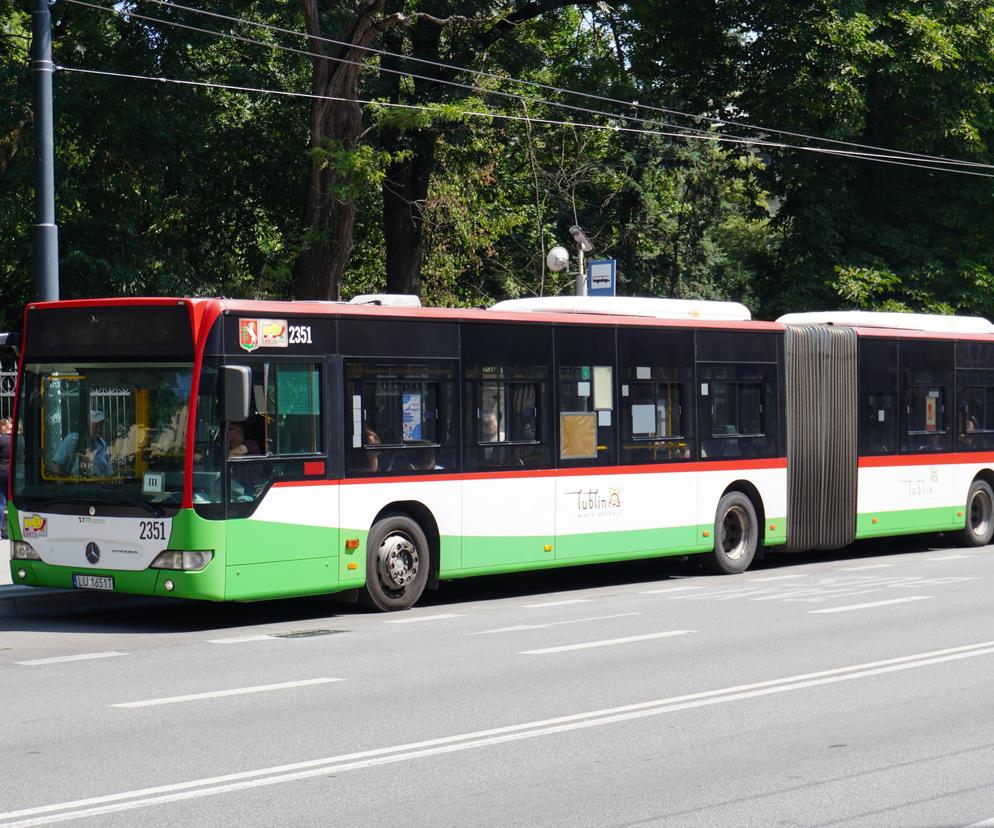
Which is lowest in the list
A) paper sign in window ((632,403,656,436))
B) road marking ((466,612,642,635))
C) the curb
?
road marking ((466,612,642,635))

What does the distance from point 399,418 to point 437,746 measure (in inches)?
262

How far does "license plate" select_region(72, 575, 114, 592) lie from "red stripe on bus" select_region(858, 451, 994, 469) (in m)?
10.4

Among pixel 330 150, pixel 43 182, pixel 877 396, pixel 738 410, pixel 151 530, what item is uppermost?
pixel 330 150

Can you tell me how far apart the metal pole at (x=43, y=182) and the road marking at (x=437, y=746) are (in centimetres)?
843

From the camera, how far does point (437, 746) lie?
7.82 metres

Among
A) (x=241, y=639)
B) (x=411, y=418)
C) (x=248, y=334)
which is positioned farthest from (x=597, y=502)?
(x=241, y=639)

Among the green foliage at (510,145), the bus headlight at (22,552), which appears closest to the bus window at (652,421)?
the bus headlight at (22,552)

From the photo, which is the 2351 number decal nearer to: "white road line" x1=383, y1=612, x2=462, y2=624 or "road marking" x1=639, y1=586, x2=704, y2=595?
"white road line" x1=383, y1=612, x2=462, y2=624

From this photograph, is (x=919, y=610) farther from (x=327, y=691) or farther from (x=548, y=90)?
(x=548, y=90)

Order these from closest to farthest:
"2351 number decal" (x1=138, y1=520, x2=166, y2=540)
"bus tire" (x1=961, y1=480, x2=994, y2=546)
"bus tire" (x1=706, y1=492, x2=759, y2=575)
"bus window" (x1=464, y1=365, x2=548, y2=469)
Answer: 1. "2351 number decal" (x1=138, y1=520, x2=166, y2=540)
2. "bus window" (x1=464, y1=365, x2=548, y2=469)
3. "bus tire" (x1=706, y1=492, x2=759, y2=575)
4. "bus tire" (x1=961, y1=480, x2=994, y2=546)

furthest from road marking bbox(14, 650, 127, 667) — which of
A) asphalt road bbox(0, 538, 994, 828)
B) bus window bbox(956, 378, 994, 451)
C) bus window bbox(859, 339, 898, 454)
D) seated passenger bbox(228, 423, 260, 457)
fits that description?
bus window bbox(956, 378, 994, 451)

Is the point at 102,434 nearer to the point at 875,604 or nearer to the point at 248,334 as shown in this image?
the point at 248,334

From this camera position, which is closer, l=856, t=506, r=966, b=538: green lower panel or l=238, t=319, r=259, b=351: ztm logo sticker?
l=238, t=319, r=259, b=351: ztm logo sticker

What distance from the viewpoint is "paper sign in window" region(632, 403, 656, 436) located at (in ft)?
55.0
